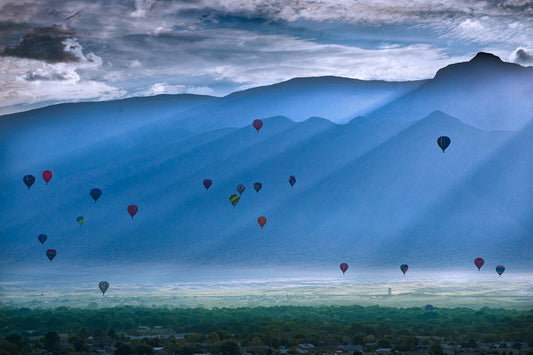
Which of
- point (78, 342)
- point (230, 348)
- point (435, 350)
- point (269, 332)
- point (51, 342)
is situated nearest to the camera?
point (435, 350)

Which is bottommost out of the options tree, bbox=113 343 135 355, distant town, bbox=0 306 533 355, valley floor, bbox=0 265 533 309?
tree, bbox=113 343 135 355

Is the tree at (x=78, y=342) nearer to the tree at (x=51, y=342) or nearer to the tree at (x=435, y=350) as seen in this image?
the tree at (x=51, y=342)

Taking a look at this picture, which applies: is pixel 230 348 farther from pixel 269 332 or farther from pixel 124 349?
pixel 269 332

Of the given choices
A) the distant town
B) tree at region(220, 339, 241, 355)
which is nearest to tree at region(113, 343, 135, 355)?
the distant town

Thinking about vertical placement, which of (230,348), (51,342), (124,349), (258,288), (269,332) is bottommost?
(124,349)

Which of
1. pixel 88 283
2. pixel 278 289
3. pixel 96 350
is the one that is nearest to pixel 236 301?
pixel 278 289

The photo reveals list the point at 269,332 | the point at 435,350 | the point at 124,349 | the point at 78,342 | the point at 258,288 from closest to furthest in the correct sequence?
the point at 435,350 → the point at 124,349 → the point at 78,342 → the point at 269,332 → the point at 258,288

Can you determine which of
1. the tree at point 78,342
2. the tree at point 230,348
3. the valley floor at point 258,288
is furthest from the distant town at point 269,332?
the valley floor at point 258,288

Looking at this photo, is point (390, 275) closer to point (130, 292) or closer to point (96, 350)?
point (130, 292)

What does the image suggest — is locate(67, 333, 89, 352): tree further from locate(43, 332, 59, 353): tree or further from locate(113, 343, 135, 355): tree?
locate(113, 343, 135, 355): tree

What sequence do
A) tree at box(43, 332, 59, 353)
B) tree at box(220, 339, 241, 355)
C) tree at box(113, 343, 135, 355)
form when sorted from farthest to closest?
1. tree at box(43, 332, 59, 353)
2. tree at box(220, 339, 241, 355)
3. tree at box(113, 343, 135, 355)

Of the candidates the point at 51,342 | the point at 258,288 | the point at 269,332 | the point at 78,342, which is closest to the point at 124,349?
the point at 78,342
